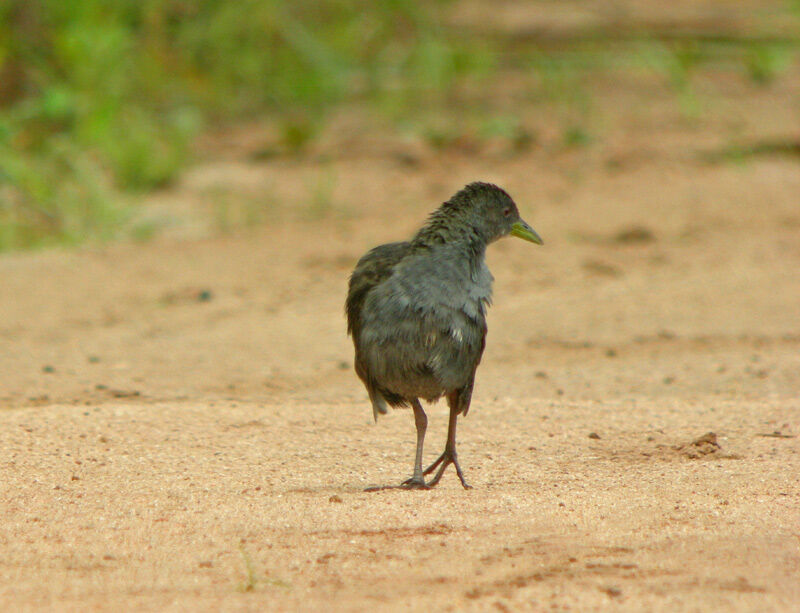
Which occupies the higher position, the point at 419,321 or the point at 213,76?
the point at 213,76

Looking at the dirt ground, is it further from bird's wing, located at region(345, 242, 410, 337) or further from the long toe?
bird's wing, located at region(345, 242, 410, 337)

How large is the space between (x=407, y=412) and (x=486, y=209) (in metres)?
1.33

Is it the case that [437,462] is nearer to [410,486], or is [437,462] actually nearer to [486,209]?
[410,486]

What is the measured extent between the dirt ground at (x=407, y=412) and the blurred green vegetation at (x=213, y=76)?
527 millimetres

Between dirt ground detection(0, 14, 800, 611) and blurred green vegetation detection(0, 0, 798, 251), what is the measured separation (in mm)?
527

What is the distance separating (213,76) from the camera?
12.2 m

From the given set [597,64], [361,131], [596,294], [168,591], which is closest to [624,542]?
[168,591]

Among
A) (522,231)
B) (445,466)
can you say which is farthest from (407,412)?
(445,466)

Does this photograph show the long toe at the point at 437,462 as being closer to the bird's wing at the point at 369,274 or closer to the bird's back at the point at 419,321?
the bird's back at the point at 419,321

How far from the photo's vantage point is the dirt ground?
3379 mm

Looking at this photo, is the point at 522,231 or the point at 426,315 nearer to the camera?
the point at 426,315

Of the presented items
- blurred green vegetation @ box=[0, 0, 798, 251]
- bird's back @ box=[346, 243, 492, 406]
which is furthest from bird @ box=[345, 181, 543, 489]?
blurred green vegetation @ box=[0, 0, 798, 251]

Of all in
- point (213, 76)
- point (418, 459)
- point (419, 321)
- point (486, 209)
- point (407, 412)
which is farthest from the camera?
point (213, 76)

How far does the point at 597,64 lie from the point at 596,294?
6.26 m
